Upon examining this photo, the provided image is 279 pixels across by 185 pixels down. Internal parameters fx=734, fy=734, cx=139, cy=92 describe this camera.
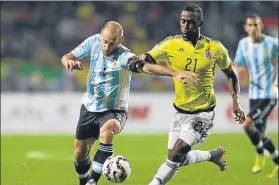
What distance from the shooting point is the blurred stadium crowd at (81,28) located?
20.7 m

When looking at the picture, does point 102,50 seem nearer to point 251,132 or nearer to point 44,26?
point 251,132

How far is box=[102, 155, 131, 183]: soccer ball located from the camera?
809 centimetres

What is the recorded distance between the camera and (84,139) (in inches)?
351

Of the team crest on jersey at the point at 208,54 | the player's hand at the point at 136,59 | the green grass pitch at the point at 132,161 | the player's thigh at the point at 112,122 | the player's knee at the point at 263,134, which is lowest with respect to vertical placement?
the green grass pitch at the point at 132,161

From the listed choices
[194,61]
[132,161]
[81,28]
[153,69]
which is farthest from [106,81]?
[81,28]

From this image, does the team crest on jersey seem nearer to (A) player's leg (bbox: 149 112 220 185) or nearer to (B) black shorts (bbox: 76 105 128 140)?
(A) player's leg (bbox: 149 112 220 185)

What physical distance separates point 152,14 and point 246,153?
9862mm

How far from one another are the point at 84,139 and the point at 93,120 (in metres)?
0.30

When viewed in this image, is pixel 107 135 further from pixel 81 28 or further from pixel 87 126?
pixel 81 28

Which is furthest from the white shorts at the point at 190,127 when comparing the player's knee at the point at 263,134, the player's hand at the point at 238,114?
the player's knee at the point at 263,134

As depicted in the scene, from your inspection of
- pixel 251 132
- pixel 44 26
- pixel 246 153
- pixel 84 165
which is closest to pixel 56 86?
pixel 44 26

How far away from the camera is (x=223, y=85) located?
2064 centimetres

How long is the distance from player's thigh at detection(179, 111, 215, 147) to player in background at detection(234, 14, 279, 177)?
3665 millimetres

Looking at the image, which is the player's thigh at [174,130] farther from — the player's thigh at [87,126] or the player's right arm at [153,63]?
the player's thigh at [87,126]
